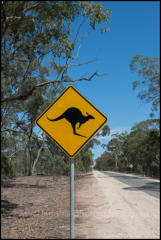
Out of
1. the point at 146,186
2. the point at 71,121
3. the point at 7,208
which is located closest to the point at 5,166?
the point at 7,208

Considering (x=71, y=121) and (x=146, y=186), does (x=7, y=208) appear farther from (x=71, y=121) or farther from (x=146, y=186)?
(x=146, y=186)

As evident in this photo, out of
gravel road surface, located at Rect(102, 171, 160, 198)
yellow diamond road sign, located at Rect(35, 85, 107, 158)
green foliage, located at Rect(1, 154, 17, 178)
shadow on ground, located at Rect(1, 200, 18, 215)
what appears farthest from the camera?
gravel road surface, located at Rect(102, 171, 160, 198)

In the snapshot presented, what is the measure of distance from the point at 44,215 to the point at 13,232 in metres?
2.17

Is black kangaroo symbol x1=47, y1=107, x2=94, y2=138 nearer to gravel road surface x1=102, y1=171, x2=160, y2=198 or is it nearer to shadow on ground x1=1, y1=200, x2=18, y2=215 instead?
shadow on ground x1=1, y1=200, x2=18, y2=215

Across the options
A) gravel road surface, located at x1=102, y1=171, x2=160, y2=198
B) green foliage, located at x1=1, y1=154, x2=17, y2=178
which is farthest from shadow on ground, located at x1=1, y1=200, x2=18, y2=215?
gravel road surface, located at x1=102, y1=171, x2=160, y2=198

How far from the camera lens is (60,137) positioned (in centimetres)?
371

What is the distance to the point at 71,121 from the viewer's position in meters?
3.77

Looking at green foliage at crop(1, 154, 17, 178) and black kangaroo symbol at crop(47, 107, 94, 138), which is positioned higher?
black kangaroo symbol at crop(47, 107, 94, 138)

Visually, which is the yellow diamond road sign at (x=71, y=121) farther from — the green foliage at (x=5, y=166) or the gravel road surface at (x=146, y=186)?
the gravel road surface at (x=146, y=186)

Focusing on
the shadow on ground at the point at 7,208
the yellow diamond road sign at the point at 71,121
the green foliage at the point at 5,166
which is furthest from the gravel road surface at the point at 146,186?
the yellow diamond road sign at the point at 71,121

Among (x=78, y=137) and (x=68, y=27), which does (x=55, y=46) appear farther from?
(x=78, y=137)

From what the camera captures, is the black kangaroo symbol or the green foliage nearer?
the black kangaroo symbol

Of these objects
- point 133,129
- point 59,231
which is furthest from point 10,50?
point 133,129

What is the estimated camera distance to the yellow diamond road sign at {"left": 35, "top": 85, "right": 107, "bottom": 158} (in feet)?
12.1
